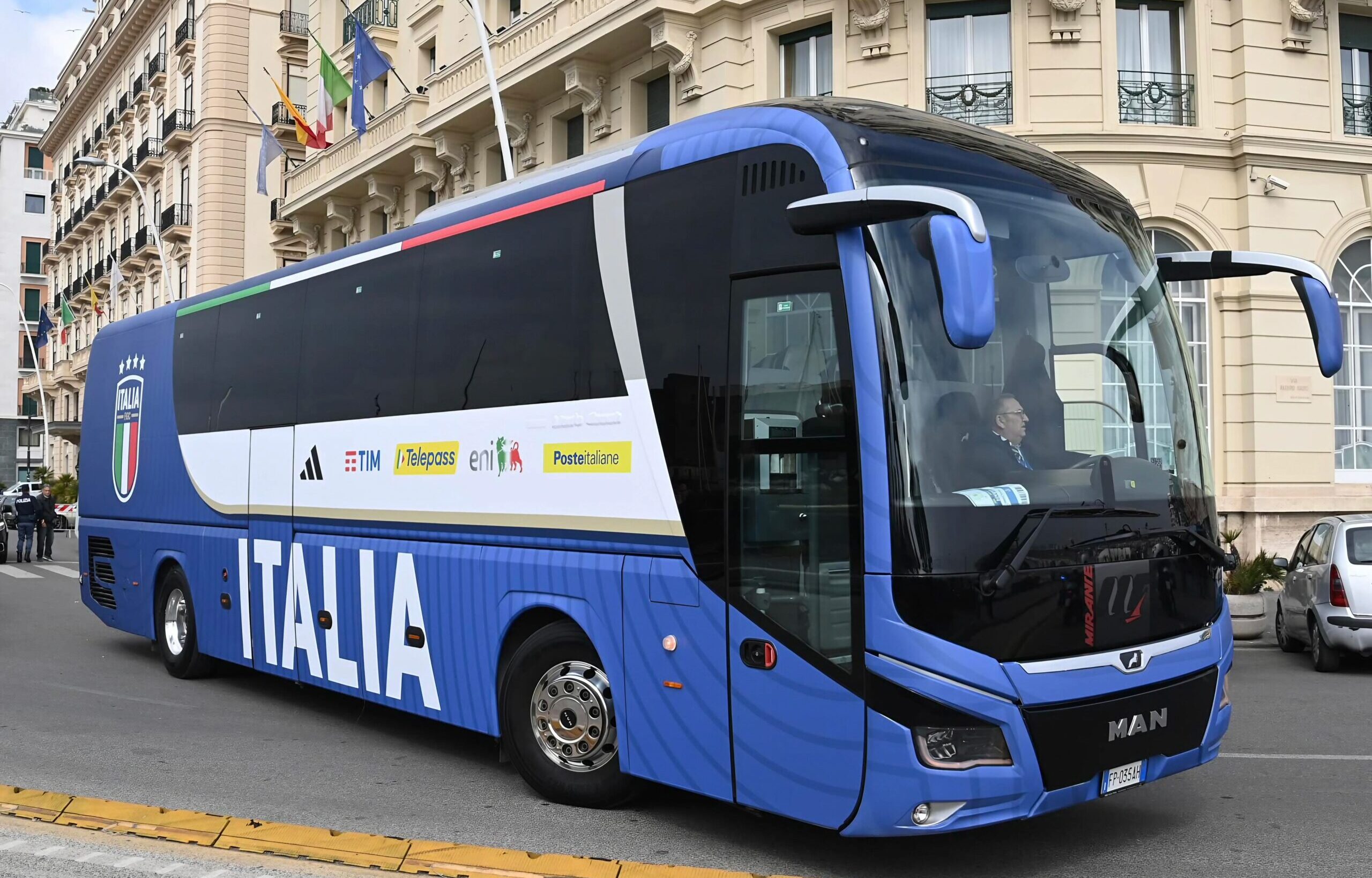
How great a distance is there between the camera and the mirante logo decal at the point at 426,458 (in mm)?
7695

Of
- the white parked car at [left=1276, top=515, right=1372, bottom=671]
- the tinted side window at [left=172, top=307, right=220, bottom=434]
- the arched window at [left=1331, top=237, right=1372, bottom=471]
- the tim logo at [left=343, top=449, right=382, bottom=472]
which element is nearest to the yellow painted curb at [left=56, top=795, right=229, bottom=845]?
the tim logo at [left=343, top=449, right=382, bottom=472]

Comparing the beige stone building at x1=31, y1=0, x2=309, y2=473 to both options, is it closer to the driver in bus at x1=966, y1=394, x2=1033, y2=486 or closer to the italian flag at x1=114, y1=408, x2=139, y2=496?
the italian flag at x1=114, y1=408, x2=139, y2=496

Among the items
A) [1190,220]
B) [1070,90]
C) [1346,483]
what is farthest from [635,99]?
[1346,483]

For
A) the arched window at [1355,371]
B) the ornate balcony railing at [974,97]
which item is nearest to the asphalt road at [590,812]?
the arched window at [1355,371]

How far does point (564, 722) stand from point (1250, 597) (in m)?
10.3

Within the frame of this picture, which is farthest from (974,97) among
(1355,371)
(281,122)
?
(281,122)

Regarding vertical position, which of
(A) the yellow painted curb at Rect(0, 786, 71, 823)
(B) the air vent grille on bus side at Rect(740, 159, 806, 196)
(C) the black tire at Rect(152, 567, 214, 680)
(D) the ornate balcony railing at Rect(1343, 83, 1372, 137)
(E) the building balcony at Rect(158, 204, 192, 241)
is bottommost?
(A) the yellow painted curb at Rect(0, 786, 71, 823)

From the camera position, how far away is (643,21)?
69.0ft

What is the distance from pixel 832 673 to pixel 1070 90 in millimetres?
15460

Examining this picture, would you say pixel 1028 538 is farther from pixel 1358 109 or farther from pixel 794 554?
pixel 1358 109

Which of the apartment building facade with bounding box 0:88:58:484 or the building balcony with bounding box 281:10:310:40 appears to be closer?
the building balcony with bounding box 281:10:310:40

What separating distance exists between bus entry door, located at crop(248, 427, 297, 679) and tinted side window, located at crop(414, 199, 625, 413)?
201 centimetres

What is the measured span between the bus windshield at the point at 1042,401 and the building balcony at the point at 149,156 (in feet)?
155

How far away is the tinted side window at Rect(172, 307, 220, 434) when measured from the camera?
35.9ft
